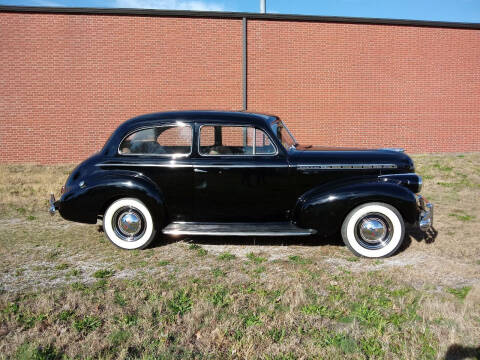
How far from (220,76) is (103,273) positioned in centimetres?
873

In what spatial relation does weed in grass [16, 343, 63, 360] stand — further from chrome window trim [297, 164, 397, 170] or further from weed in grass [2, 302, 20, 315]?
chrome window trim [297, 164, 397, 170]

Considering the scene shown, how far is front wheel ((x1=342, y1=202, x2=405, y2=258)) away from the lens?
13.6 feet

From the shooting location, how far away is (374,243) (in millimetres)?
4230

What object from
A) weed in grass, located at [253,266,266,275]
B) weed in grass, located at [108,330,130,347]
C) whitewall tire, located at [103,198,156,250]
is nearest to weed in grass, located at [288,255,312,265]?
weed in grass, located at [253,266,266,275]

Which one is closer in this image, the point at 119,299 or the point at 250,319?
the point at 250,319

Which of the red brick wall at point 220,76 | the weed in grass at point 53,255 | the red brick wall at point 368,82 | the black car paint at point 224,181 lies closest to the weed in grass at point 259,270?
the black car paint at point 224,181

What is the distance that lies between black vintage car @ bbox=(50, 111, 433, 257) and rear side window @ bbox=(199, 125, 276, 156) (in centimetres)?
1

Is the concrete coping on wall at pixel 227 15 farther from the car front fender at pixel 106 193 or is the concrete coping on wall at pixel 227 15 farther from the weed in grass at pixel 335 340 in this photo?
the weed in grass at pixel 335 340

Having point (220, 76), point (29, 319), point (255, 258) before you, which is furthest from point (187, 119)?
point (220, 76)

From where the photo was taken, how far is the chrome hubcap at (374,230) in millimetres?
4172

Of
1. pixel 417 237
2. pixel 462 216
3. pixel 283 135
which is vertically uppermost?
pixel 283 135

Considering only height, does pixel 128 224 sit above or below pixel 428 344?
above

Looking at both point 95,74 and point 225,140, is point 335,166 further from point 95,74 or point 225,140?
point 95,74

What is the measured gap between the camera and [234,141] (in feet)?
14.8
